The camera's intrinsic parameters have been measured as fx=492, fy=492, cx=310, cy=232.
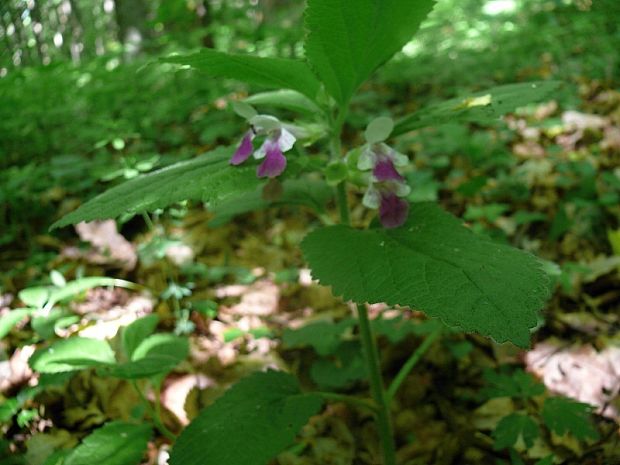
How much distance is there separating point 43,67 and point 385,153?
3124mm

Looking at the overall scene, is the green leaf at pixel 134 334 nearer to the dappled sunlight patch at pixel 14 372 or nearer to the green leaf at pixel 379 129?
the dappled sunlight patch at pixel 14 372

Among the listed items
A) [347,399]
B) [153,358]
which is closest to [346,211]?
[347,399]

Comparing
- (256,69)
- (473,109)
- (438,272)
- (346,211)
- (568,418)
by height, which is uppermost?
(256,69)

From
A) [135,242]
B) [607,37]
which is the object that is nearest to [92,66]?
[135,242]

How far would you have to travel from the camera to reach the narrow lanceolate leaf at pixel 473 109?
4.08 ft

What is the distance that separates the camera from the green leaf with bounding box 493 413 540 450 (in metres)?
1.45

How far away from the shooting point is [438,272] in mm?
938

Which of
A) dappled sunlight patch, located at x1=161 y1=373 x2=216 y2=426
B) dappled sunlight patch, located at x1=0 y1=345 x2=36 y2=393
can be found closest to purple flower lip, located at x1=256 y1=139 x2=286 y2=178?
dappled sunlight patch, located at x1=161 y1=373 x2=216 y2=426

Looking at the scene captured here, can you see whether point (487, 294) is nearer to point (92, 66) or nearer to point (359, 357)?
point (359, 357)

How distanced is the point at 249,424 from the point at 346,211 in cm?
62

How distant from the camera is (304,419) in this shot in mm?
1294

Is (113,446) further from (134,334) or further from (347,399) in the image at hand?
(347,399)

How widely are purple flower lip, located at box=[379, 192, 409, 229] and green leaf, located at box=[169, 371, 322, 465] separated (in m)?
0.54

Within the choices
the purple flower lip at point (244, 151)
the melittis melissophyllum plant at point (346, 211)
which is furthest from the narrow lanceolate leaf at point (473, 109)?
the purple flower lip at point (244, 151)
